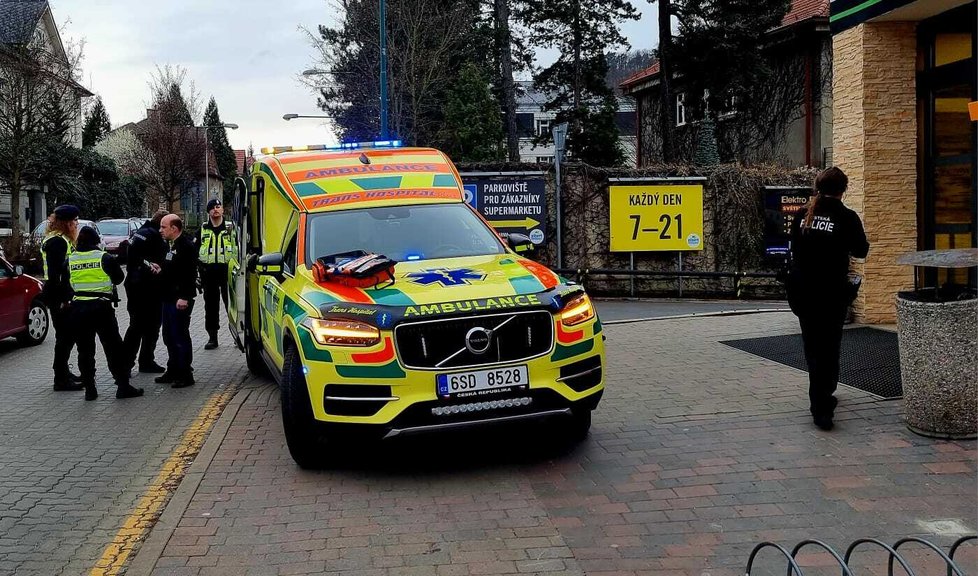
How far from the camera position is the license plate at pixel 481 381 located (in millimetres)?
5773

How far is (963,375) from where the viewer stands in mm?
5984

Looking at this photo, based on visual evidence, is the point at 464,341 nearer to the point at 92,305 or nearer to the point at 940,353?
the point at 940,353

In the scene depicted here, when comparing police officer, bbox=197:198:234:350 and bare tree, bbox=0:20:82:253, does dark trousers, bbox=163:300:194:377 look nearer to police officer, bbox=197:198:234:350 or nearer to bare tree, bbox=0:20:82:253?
police officer, bbox=197:198:234:350

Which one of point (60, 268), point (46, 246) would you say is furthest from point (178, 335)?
point (46, 246)

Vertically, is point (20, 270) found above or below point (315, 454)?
above

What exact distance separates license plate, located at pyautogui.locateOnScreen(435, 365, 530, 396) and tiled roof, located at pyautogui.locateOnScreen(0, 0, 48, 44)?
135 ft

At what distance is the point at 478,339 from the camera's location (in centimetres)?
583

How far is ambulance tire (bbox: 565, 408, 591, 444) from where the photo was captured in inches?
259

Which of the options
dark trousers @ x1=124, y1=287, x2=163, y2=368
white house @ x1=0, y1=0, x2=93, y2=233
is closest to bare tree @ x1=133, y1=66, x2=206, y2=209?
white house @ x1=0, y1=0, x2=93, y2=233

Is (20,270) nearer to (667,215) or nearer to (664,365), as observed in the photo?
(664,365)

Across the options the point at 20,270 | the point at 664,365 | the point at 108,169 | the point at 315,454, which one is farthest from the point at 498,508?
the point at 108,169

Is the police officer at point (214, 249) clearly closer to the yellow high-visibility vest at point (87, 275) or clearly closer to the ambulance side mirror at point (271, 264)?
the yellow high-visibility vest at point (87, 275)

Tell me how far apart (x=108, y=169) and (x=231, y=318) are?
39.7 metres

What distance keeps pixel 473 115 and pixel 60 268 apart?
23618mm
